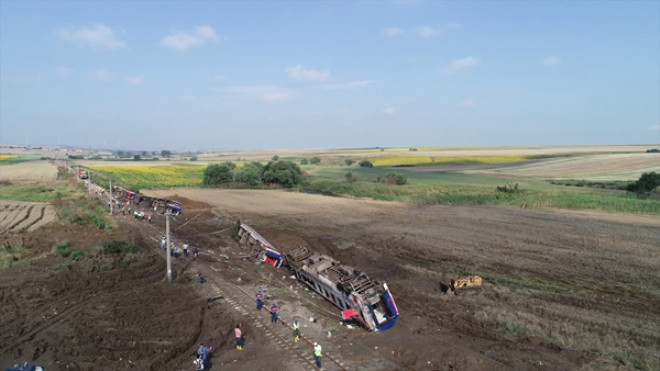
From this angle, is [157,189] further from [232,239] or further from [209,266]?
[209,266]

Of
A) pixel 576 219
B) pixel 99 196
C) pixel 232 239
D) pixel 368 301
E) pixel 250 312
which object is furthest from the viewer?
pixel 99 196

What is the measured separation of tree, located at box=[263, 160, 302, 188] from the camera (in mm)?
76000

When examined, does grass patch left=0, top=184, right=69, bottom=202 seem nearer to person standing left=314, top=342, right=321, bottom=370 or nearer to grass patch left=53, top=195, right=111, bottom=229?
grass patch left=53, top=195, right=111, bottom=229

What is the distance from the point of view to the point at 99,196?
5959 cm

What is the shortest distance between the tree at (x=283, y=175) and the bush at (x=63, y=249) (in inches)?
1893

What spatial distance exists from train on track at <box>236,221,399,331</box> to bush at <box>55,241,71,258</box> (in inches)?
609

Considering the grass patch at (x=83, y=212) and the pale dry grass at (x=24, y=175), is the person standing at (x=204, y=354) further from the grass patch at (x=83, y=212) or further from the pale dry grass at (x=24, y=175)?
the pale dry grass at (x=24, y=175)

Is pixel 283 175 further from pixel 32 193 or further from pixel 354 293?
pixel 354 293


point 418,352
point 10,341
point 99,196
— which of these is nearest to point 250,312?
point 418,352

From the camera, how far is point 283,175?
249ft

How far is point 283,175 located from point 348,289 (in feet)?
191

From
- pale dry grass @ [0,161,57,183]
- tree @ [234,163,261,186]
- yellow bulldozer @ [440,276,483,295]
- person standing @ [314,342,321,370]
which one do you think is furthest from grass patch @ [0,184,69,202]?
yellow bulldozer @ [440,276,483,295]

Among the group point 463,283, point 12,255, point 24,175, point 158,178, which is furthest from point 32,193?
point 463,283

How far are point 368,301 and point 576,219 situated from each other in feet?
116
